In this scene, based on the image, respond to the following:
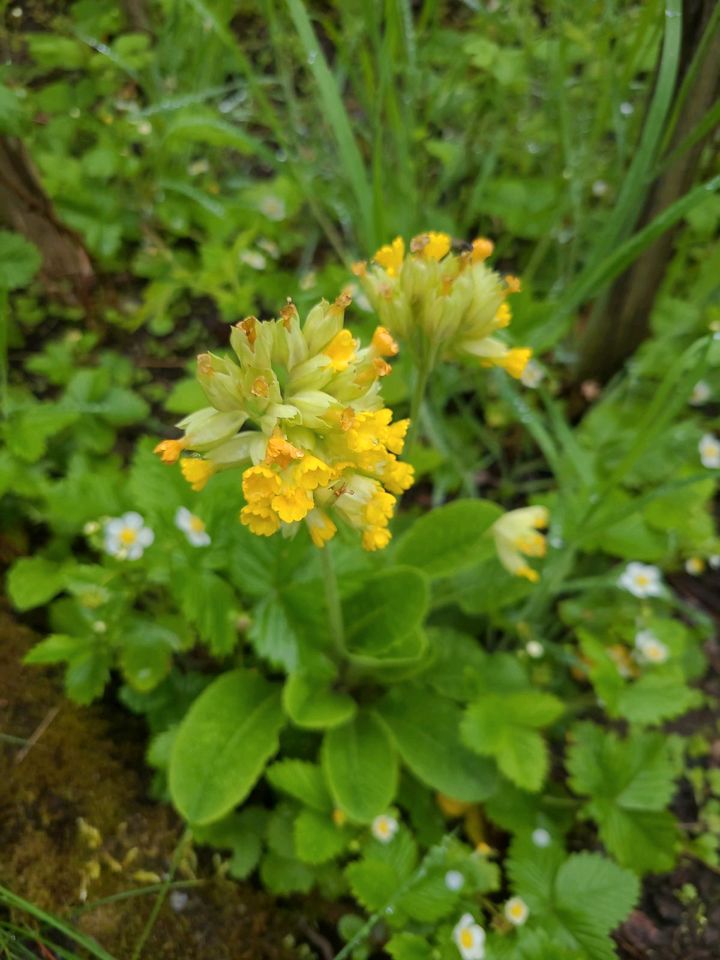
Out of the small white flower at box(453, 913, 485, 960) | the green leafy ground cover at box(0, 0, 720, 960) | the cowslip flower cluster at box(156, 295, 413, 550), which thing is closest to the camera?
the cowslip flower cluster at box(156, 295, 413, 550)

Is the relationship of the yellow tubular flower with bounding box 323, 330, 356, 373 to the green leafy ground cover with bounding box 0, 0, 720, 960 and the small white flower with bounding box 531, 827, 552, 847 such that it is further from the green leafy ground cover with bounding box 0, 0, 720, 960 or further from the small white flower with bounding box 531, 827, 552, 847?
the small white flower with bounding box 531, 827, 552, 847

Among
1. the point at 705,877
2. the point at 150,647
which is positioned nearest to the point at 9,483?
the point at 150,647

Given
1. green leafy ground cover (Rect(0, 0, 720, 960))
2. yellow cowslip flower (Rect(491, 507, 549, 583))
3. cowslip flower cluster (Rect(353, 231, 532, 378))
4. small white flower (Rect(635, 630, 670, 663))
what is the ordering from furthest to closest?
small white flower (Rect(635, 630, 670, 663))
yellow cowslip flower (Rect(491, 507, 549, 583))
green leafy ground cover (Rect(0, 0, 720, 960))
cowslip flower cluster (Rect(353, 231, 532, 378))

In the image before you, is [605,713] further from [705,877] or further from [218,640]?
[218,640]

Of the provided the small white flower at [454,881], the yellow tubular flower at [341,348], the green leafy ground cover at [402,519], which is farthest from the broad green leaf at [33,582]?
the small white flower at [454,881]

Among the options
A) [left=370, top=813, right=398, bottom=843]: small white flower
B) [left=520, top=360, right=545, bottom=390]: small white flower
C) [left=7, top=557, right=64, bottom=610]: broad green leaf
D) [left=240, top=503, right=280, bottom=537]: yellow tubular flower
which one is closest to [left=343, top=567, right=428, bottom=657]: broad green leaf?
[left=370, top=813, right=398, bottom=843]: small white flower

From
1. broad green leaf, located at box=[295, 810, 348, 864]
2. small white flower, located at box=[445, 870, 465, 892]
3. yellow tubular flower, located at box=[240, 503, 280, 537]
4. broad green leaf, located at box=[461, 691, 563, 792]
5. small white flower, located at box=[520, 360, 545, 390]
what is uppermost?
yellow tubular flower, located at box=[240, 503, 280, 537]
